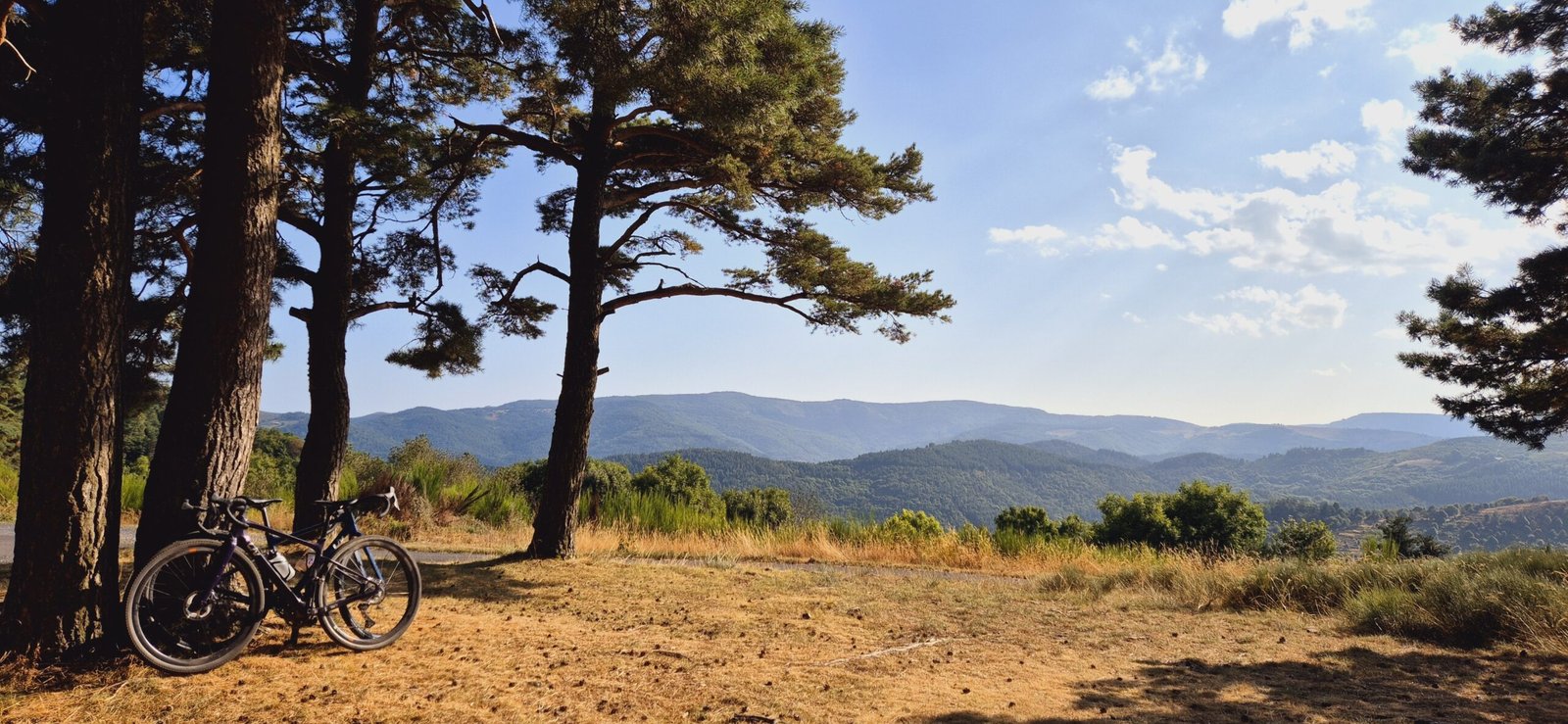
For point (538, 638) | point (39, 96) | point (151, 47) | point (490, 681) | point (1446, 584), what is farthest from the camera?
point (151, 47)

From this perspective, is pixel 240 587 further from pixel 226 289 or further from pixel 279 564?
pixel 226 289

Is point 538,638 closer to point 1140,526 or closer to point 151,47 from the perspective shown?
point 151,47

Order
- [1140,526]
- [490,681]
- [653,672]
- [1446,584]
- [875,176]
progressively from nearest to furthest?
[490,681] → [653,672] → [1446,584] → [875,176] → [1140,526]

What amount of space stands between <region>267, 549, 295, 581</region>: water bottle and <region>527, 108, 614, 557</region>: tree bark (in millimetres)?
4821

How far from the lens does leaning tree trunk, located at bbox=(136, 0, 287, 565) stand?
4.34 metres

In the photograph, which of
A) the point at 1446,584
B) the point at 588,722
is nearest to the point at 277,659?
the point at 588,722

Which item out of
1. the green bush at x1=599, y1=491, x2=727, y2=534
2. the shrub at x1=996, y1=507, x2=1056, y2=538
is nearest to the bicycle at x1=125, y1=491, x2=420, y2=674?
the green bush at x1=599, y1=491, x2=727, y2=534

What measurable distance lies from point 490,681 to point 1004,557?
30.8ft

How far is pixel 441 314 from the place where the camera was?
33.7ft

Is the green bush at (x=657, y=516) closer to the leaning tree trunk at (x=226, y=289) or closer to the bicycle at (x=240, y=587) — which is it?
the bicycle at (x=240, y=587)

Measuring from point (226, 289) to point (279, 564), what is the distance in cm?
155

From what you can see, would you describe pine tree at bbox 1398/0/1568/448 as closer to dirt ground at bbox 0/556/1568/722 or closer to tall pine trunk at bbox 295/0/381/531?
dirt ground at bbox 0/556/1568/722

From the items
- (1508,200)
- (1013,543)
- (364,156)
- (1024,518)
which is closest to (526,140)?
(364,156)

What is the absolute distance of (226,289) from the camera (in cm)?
444
